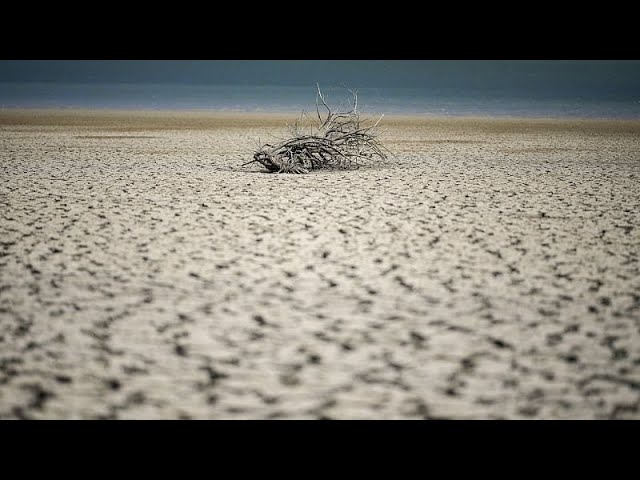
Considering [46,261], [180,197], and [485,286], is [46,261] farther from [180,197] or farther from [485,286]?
[485,286]

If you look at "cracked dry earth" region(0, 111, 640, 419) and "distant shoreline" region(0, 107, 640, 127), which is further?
"distant shoreline" region(0, 107, 640, 127)

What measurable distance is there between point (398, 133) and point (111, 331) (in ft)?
48.6

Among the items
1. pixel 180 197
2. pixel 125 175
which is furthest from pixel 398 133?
pixel 180 197

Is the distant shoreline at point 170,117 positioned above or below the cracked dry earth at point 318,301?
above

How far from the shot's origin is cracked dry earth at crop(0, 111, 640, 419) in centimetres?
208

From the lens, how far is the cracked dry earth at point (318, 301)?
2076 millimetres

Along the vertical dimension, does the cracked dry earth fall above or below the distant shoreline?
below

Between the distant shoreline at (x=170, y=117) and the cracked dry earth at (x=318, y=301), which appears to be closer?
the cracked dry earth at (x=318, y=301)

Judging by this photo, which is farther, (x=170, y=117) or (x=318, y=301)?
(x=170, y=117)

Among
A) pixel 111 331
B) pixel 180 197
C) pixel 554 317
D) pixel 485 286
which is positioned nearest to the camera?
pixel 111 331

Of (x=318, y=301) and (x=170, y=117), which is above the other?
(x=170, y=117)

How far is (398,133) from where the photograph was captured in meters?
16.6

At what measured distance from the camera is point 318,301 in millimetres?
3072

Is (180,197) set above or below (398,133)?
below
